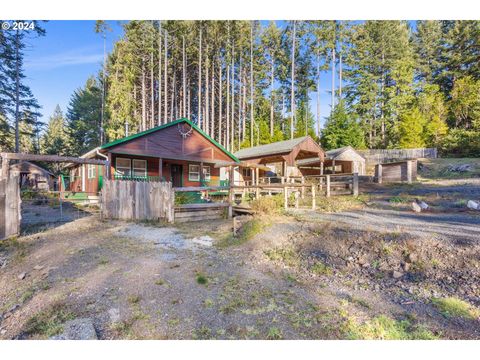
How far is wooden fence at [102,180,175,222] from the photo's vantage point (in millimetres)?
9000

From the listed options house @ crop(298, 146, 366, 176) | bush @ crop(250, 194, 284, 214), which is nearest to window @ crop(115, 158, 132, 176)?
bush @ crop(250, 194, 284, 214)

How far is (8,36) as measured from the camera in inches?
664

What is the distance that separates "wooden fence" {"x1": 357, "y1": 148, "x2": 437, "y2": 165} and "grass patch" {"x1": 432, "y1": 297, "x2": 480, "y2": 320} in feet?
85.4

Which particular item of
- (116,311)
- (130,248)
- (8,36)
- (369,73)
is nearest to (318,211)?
(130,248)

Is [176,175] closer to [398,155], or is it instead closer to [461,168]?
[461,168]

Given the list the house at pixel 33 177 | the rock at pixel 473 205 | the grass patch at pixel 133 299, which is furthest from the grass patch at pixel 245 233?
the house at pixel 33 177

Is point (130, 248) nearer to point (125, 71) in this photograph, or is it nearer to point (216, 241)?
point (216, 241)

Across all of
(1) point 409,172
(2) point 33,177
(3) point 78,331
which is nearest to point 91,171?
(2) point 33,177

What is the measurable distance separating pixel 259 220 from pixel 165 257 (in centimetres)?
315

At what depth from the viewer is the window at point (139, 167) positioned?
1465 centimetres

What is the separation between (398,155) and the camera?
26875 millimetres

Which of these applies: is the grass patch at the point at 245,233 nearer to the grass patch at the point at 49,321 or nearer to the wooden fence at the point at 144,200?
the wooden fence at the point at 144,200

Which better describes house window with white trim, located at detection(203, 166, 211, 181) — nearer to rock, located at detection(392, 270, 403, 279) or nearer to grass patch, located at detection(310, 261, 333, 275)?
grass patch, located at detection(310, 261, 333, 275)

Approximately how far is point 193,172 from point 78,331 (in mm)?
15068
